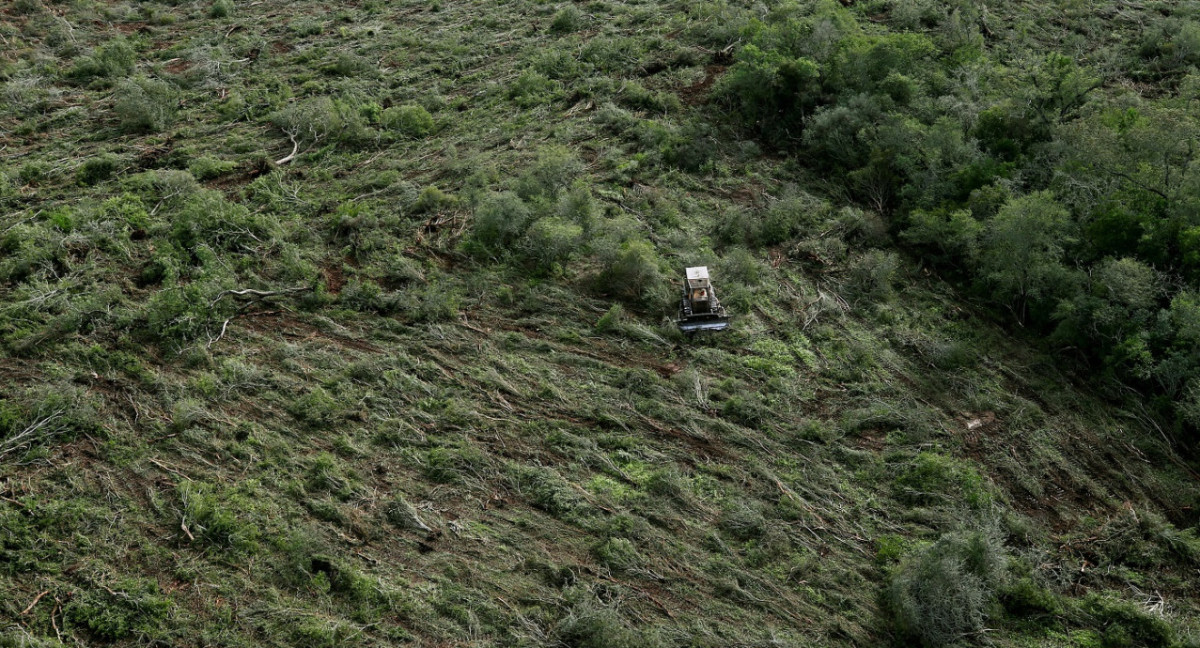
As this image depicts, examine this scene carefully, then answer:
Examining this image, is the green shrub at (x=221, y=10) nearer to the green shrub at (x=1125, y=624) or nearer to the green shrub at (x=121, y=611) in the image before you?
the green shrub at (x=121, y=611)

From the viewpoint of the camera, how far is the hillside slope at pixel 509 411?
870 cm

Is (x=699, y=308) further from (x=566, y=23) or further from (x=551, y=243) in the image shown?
(x=566, y=23)

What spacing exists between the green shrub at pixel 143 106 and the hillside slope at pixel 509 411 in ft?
0.25

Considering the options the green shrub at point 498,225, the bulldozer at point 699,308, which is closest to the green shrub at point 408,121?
the green shrub at point 498,225

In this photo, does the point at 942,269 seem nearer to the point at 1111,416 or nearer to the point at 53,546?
the point at 1111,416

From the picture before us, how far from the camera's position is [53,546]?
8.58 metres

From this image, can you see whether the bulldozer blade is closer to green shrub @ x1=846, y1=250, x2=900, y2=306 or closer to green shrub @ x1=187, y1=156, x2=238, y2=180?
green shrub @ x1=846, y1=250, x2=900, y2=306

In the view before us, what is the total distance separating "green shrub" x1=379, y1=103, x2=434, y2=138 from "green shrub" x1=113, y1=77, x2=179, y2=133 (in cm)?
467

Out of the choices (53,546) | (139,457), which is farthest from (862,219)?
(53,546)

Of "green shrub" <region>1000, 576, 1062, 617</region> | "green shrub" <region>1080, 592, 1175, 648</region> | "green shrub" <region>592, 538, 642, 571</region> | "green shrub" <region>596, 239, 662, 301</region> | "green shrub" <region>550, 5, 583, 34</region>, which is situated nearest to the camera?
"green shrub" <region>1080, 592, 1175, 648</region>

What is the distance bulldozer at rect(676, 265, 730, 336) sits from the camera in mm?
12734

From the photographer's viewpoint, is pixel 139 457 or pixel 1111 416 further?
pixel 1111 416

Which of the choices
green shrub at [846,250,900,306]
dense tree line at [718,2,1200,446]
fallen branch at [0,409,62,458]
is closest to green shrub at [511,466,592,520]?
fallen branch at [0,409,62,458]

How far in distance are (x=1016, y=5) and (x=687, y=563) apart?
68.6ft
